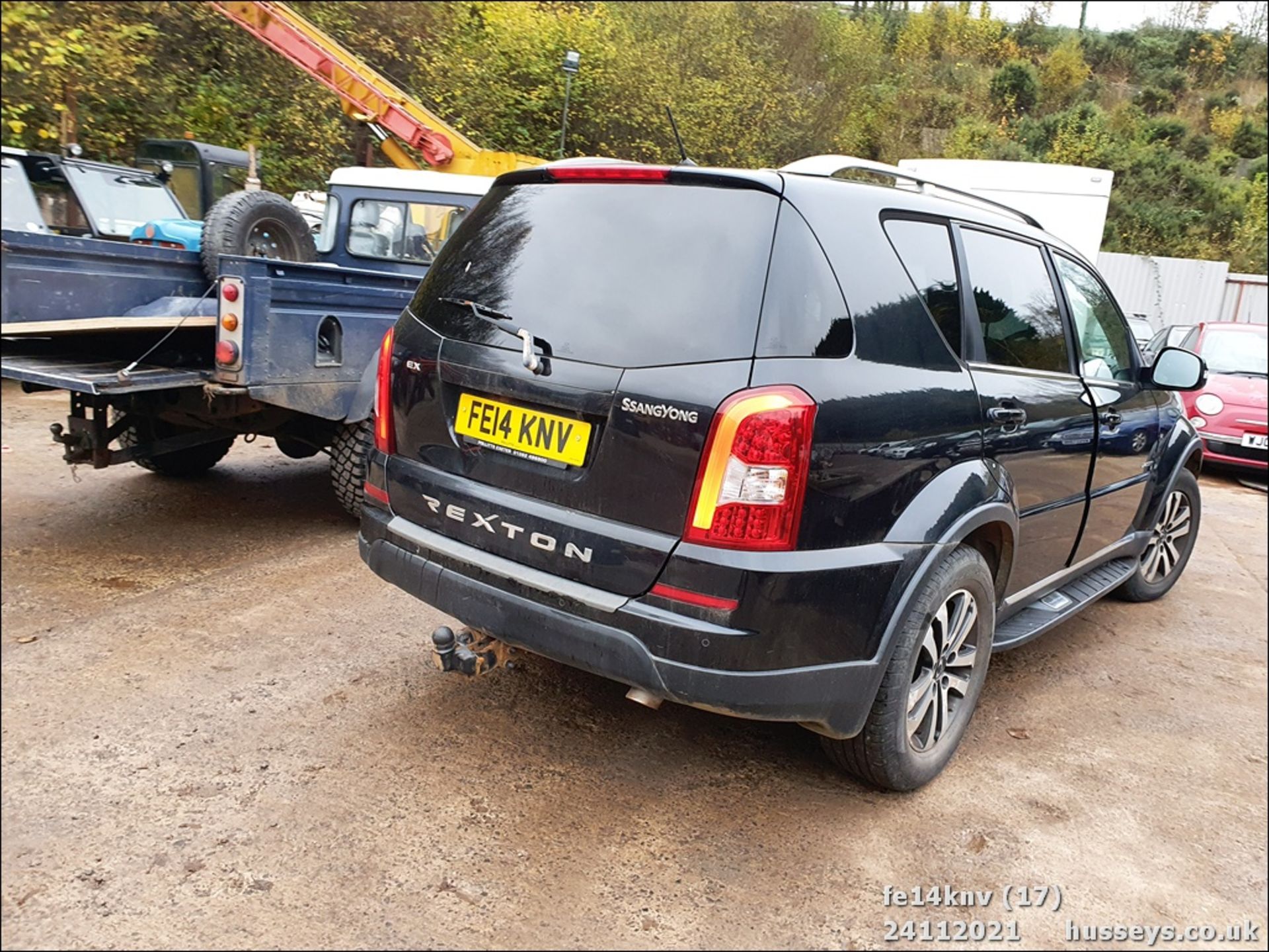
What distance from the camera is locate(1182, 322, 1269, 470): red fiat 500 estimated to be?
869cm

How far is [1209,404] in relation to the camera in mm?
8883

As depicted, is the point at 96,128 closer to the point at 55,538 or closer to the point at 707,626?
the point at 55,538

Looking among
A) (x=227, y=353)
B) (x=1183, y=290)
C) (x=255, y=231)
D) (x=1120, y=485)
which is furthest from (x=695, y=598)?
(x=1183, y=290)

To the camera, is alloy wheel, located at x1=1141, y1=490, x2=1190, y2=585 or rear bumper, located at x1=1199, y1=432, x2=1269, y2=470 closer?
alloy wheel, located at x1=1141, y1=490, x2=1190, y2=585

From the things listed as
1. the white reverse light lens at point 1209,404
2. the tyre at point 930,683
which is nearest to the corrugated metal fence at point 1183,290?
the white reverse light lens at point 1209,404

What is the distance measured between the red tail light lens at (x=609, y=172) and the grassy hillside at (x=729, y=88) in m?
3.06

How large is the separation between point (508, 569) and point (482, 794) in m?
0.68

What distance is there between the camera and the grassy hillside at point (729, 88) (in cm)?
1138

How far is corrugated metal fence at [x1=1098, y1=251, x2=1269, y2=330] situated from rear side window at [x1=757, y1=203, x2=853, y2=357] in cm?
1828

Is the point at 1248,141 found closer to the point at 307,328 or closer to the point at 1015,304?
the point at 1015,304

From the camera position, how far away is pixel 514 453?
8.53ft

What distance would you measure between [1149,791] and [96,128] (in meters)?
12.3

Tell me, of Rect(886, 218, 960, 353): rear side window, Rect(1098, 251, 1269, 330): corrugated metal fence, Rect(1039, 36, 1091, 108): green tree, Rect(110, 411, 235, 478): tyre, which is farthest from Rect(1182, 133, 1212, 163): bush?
Rect(110, 411, 235, 478): tyre

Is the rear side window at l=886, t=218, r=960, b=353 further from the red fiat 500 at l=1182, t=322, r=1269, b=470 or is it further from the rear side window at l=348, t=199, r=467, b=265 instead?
the red fiat 500 at l=1182, t=322, r=1269, b=470
